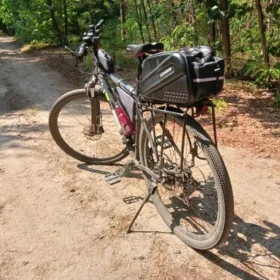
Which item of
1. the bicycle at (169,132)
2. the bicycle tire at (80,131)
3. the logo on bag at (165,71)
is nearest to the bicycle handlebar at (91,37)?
the bicycle at (169,132)

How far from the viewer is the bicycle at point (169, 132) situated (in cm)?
206

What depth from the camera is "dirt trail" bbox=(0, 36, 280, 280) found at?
7.74ft

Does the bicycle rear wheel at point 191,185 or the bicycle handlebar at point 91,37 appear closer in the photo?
the bicycle rear wheel at point 191,185

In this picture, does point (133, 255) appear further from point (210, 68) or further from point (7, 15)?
point (7, 15)

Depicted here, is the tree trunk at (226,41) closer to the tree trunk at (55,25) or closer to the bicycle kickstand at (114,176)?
the bicycle kickstand at (114,176)

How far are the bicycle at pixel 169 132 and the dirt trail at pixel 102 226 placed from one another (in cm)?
15

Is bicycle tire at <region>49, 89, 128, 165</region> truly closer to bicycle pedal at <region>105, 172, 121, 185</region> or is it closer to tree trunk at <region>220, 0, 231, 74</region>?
bicycle pedal at <region>105, 172, 121, 185</region>

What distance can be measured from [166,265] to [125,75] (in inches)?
207

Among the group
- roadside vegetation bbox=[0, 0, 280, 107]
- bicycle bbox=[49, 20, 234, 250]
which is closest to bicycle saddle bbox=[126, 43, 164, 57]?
bicycle bbox=[49, 20, 234, 250]

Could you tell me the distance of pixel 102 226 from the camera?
279cm

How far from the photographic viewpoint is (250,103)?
5.08 meters

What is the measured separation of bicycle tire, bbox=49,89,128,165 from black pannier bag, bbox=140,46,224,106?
1269mm

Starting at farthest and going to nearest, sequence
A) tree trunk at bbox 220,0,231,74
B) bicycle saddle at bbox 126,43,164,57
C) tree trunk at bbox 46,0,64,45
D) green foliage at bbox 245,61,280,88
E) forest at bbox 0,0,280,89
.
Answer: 1. tree trunk at bbox 46,0,64,45
2. tree trunk at bbox 220,0,231,74
3. forest at bbox 0,0,280,89
4. green foliage at bbox 245,61,280,88
5. bicycle saddle at bbox 126,43,164,57

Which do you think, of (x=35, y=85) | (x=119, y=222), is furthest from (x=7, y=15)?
(x=119, y=222)
